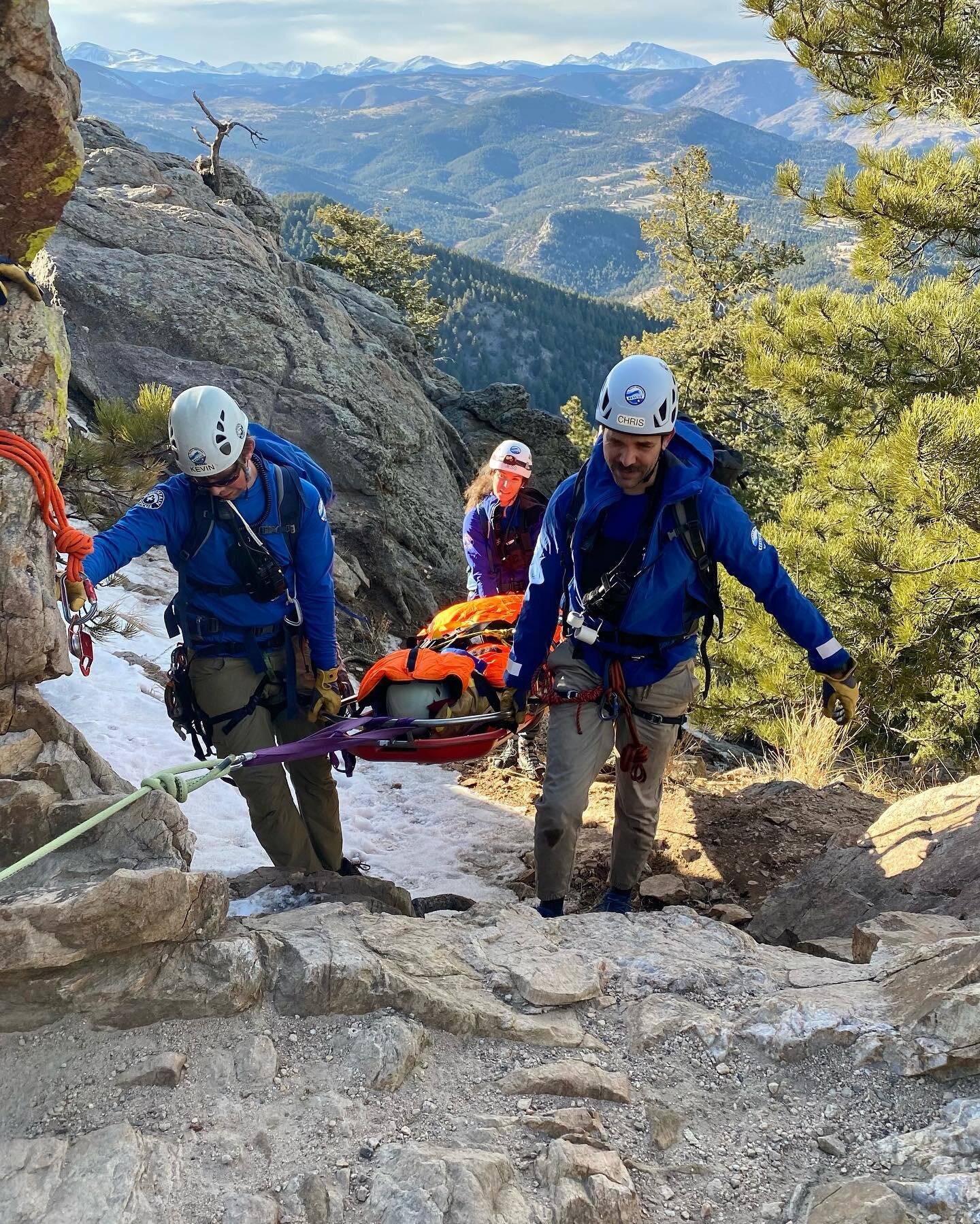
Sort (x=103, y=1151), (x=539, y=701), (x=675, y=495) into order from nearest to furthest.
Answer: (x=103, y=1151) < (x=675, y=495) < (x=539, y=701)

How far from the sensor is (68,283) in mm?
10469

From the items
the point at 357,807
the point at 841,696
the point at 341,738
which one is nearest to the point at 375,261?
the point at 357,807

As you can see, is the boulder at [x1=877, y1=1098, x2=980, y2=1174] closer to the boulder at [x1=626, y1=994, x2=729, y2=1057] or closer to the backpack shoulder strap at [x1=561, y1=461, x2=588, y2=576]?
the boulder at [x1=626, y1=994, x2=729, y2=1057]

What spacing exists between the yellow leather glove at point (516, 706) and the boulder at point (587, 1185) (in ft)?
7.57

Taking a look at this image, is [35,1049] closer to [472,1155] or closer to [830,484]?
[472,1155]

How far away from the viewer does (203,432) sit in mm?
4215

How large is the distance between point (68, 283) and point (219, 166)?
842cm

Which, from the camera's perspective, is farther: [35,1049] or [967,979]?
[967,979]

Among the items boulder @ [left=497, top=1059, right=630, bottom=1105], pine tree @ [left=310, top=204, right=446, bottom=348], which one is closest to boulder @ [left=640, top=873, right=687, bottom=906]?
boulder @ [left=497, top=1059, right=630, bottom=1105]

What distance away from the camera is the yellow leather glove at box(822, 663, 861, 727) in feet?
14.0

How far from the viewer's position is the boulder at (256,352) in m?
10.6

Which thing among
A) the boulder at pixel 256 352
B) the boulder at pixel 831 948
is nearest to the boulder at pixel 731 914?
the boulder at pixel 831 948

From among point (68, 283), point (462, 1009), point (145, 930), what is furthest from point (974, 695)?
point (68, 283)

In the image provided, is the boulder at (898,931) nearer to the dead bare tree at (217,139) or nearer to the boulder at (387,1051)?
the boulder at (387,1051)
